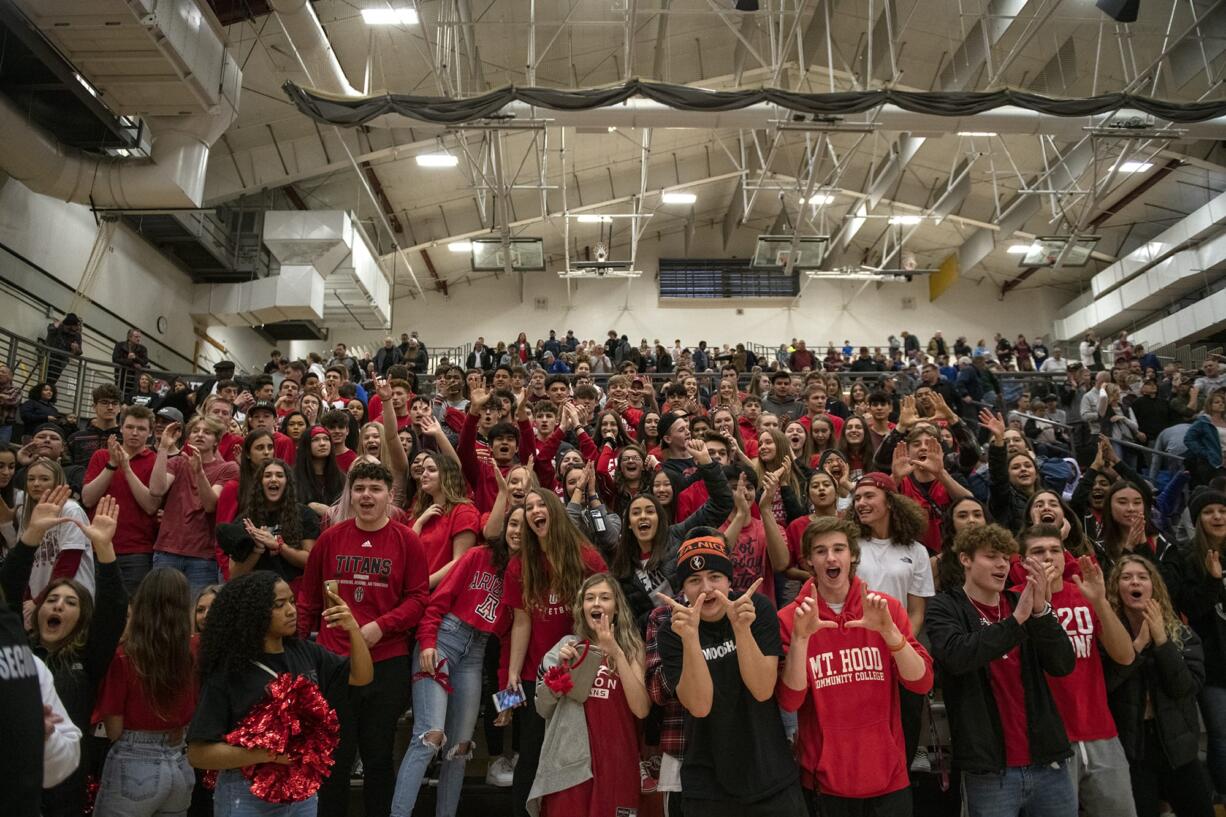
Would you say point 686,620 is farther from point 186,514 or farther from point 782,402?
point 782,402

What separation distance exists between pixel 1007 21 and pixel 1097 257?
479 inches

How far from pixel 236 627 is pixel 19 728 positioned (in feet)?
3.85

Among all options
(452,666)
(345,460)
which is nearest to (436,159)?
(345,460)

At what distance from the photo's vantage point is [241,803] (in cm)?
291

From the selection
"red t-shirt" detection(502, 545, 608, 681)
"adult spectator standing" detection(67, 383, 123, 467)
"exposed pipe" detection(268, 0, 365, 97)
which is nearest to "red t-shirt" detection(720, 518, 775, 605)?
"red t-shirt" detection(502, 545, 608, 681)

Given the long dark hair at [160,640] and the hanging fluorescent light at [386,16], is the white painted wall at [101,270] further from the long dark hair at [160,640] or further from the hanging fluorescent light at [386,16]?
the long dark hair at [160,640]

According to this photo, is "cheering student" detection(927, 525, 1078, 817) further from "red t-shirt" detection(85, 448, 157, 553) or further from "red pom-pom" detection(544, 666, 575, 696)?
"red t-shirt" detection(85, 448, 157, 553)

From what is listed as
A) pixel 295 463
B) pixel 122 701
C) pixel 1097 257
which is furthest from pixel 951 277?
pixel 122 701

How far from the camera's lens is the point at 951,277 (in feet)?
85.7

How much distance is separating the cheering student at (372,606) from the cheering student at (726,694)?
136cm

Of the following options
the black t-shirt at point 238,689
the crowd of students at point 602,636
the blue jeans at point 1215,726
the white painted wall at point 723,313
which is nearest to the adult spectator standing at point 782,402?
the crowd of students at point 602,636

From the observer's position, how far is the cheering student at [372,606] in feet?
12.0

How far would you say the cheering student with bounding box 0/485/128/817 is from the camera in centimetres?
319

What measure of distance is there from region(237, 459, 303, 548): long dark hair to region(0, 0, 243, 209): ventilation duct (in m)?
8.55
